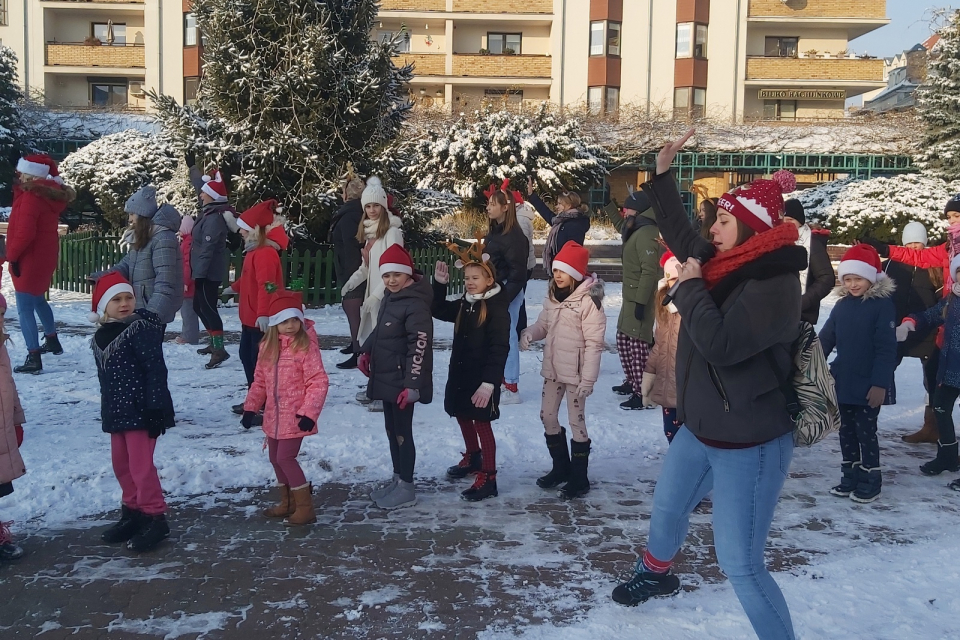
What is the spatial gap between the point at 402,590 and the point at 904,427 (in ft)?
19.1

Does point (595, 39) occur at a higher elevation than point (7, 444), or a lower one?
higher

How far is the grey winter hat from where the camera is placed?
7.31 meters

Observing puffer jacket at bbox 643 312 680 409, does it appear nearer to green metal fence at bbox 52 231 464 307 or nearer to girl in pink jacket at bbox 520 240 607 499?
girl in pink jacket at bbox 520 240 607 499

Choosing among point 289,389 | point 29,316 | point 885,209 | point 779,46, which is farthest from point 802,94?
point 289,389

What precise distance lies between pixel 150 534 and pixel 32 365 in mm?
4724

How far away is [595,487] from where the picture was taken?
245 inches

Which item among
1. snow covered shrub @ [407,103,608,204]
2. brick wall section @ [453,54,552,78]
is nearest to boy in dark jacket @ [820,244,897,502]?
snow covered shrub @ [407,103,608,204]

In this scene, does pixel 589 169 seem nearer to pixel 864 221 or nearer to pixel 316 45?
pixel 864 221

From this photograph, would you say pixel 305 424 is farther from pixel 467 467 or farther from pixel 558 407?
pixel 558 407

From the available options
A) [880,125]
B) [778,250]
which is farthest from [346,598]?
[880,125]

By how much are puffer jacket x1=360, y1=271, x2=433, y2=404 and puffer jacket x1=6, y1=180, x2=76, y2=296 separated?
458 centimetres

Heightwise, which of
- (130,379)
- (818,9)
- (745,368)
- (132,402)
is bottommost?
(132,402)

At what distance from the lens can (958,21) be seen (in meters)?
26.9

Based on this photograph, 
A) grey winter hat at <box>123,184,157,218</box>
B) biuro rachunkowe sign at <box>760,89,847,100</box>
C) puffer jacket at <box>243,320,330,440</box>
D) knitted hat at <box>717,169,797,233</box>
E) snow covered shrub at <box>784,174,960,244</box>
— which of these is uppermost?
biuro rachunkowe sign at <box>760,89,847,100</box>
